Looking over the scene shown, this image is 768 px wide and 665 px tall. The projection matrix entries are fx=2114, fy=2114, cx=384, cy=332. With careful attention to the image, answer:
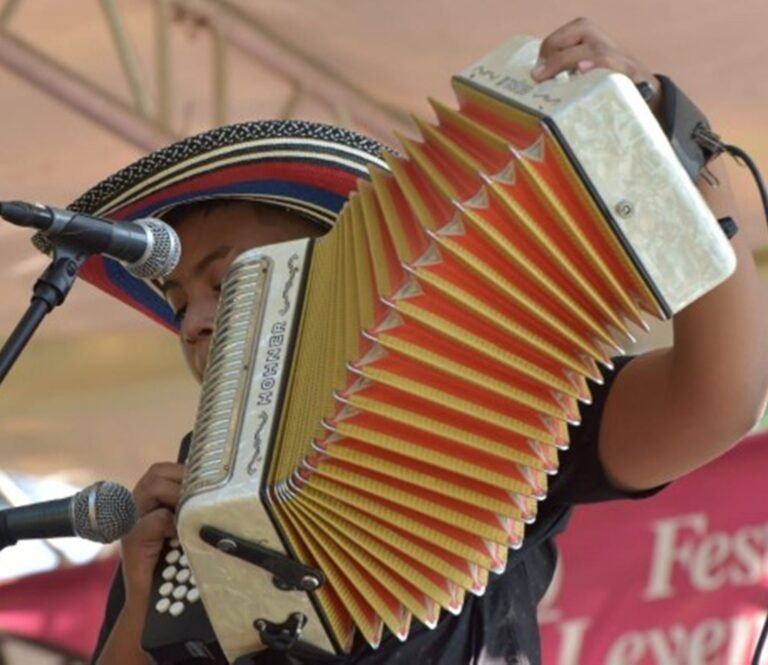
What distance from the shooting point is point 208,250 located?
215 centimetres

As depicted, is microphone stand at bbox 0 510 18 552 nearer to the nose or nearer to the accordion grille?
the accordion grille

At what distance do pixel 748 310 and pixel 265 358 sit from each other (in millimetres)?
416

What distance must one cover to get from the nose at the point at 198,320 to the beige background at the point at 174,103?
86.7 inches

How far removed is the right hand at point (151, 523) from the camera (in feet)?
6.36

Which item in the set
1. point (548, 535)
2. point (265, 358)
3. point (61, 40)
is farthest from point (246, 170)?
point (61, 40)

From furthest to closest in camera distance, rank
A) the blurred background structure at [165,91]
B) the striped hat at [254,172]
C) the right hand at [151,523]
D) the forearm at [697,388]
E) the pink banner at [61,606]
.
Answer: the blurred background structure at [165,91]
the pink banner at [61,606]
the striped hat at [254,172]
the right hand at [151,523]
the forearm at [697,388]

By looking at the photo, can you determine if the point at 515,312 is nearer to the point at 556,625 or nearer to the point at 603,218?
the point at 603,218

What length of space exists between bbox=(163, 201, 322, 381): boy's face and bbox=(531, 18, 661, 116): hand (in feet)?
1.76

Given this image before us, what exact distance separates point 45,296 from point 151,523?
281mm

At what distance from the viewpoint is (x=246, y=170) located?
2.17 metres

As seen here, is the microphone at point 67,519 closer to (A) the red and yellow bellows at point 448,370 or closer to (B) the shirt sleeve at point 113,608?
(A) the red and yellow bellows at point 448,370

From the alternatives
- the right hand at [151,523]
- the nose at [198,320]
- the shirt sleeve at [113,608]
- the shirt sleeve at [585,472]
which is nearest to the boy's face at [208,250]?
the nose at [198,320]

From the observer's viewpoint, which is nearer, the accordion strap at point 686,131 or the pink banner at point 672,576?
the accordion strap at point 686,131

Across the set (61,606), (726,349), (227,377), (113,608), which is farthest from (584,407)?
(61,606)
